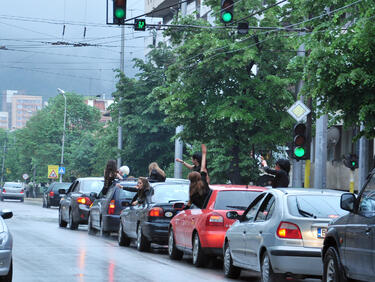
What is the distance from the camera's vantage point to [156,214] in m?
19.5

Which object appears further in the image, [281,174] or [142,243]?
[142,243]

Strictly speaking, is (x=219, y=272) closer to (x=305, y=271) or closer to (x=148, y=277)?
(x=148, y=277)

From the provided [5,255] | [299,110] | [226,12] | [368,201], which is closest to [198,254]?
[5,255]

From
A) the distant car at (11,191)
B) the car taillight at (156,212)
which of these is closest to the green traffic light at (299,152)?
the car taillight at (156,212)

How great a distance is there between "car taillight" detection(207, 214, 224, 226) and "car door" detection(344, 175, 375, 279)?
19.0 ft

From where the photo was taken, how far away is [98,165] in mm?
71500

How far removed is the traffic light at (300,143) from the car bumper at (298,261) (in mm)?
9222

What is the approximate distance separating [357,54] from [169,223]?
498 cm

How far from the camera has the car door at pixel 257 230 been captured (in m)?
12.9

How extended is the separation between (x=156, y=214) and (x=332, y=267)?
9.15 m

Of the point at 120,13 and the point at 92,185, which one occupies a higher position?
the point at 120,13

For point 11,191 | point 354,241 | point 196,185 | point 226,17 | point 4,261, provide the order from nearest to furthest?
1. point 354,241
2. point 4,261
3. point 196,185
4. point 226,17
5. point 11,191

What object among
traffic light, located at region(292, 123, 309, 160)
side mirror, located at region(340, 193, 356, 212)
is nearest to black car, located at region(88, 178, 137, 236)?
traffic light, located at region(292, 123, 309, 160)

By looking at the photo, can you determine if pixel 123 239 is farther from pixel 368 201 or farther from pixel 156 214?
pixel 368 201
